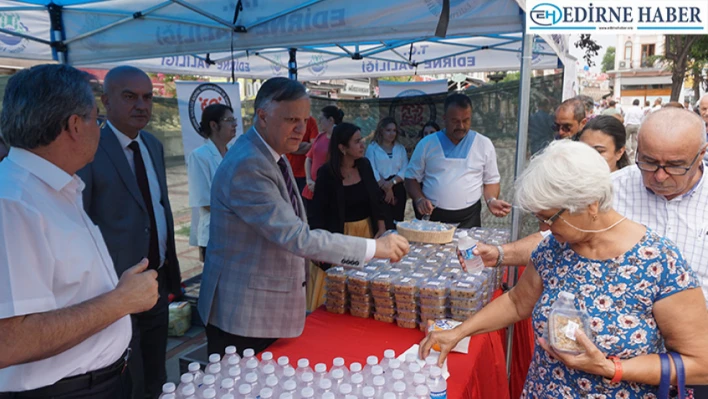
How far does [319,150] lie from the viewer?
5.80m

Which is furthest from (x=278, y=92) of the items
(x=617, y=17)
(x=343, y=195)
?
(x=343, y=195)

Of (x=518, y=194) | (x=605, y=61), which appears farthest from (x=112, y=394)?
(x=605, y=61)

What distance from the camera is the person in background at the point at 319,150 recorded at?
5741mm

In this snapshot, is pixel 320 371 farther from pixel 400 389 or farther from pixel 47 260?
pixel 47 260

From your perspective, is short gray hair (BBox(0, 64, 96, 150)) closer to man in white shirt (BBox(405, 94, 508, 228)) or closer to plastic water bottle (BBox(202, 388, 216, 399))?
plastic water bottle (BBox(202, 388, 216, 399))

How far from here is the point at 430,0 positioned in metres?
2.60

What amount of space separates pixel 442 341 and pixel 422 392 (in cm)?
47

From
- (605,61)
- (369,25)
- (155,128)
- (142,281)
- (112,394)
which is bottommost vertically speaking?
(112,394)

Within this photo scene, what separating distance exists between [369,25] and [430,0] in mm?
412

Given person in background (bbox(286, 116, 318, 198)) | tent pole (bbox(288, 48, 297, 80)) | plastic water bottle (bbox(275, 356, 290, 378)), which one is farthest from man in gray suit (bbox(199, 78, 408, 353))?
tent pole (bbox(288, 48, 297, 80))

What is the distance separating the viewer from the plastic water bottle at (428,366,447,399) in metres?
1.44

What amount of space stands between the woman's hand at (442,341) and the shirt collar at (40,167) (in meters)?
1.46

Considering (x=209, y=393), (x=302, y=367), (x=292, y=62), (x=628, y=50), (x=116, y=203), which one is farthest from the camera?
(x=628, y=50)

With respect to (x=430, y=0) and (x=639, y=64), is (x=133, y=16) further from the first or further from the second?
(x=639, y=64)
